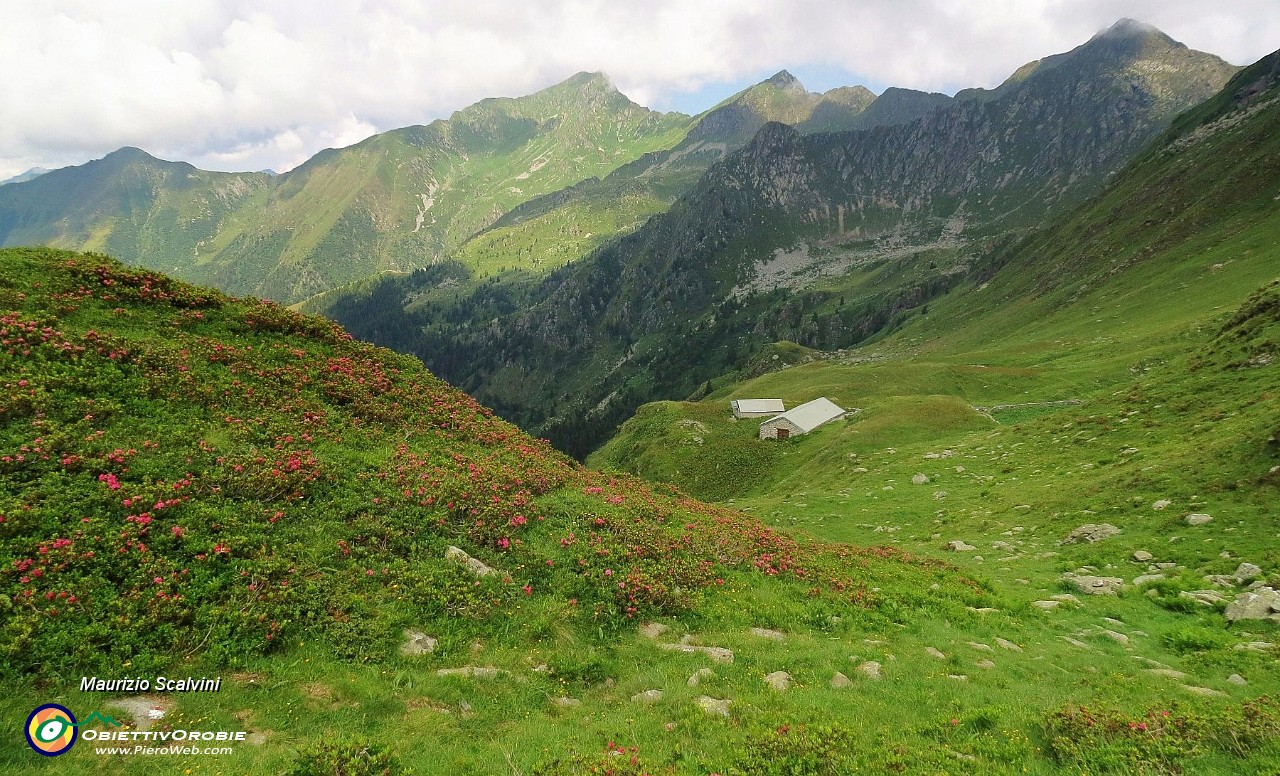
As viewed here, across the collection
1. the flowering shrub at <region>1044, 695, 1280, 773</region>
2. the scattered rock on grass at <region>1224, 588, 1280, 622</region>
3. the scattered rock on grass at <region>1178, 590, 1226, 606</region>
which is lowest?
the scattered rock on grass at <region>1178, 590, 1226, 606</region>

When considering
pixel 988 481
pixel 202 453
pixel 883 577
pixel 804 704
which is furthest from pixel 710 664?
pixel 988 481

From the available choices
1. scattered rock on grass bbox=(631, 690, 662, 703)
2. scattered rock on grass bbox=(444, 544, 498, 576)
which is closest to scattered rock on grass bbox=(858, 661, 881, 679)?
scattered rock on grass bbox=(631, 690, 662, 703)

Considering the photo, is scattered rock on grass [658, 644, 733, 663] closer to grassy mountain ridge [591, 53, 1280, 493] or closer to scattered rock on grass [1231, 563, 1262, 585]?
scattered rock on grass [1231, 563, 1262, 585]

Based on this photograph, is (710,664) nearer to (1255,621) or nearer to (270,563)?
(270,563)

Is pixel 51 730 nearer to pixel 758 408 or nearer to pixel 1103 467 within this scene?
pixel 1103 467

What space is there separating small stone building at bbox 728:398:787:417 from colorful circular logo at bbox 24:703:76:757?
249ft

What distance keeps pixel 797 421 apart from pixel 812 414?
2.75m

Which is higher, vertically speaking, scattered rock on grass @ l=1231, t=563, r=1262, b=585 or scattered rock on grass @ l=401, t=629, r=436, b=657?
scattered rock on grass @ l=401, t=629, r=436, b=657

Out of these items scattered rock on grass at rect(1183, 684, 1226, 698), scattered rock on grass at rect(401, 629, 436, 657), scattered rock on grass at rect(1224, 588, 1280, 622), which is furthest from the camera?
scattered rock on grass at rect(1224, 588, 1280, 622)

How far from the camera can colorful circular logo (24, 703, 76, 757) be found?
7.53 meters

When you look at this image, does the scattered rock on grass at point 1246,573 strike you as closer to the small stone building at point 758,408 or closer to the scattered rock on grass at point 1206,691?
the scattered rock on grass at point 1206,691

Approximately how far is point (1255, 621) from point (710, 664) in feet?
48.1

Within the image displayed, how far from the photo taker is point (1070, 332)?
82312 millimetres

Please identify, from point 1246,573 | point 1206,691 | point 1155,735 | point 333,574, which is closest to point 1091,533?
point 1246,573
